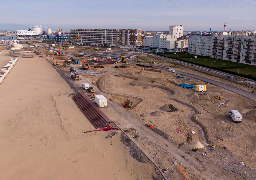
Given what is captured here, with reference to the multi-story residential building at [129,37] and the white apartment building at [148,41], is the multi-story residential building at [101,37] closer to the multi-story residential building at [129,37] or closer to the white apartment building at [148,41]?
the multi-story residential building at [129,37]

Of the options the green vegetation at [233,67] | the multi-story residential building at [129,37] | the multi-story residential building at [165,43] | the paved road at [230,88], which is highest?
the multi-story residential building at [129,37]

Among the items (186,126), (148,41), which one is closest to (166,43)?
(148,41)

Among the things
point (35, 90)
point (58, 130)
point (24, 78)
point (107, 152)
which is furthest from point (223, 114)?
point (24, 78)

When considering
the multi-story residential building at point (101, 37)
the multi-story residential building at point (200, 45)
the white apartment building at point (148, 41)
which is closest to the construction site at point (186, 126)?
the multi-story residential building at point (200, 45)

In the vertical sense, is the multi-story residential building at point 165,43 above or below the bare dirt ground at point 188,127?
above

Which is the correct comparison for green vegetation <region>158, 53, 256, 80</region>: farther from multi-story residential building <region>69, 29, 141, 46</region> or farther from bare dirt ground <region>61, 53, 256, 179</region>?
multi-story residential building <region>69, 29, 141, 46</region>

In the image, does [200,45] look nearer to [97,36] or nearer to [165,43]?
[165,43]

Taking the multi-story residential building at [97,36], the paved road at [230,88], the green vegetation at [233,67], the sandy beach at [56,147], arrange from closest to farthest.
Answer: the sandy beach at [56,147] → the paved road at [230,88] → the green vegetation at [233,67] → the multi-story residential building at [97,36]
